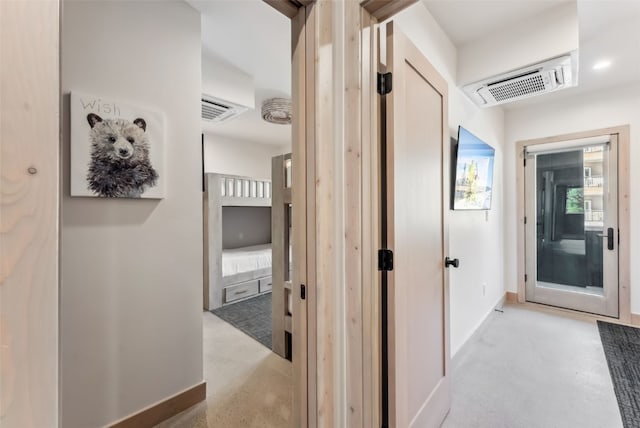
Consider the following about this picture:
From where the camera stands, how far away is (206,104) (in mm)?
2541

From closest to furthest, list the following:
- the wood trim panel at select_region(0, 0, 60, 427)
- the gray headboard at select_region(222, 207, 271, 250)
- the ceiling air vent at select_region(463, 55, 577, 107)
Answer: the wood trim panel at select_region(0, 0, 60, 427), the ceiling air vent at select_region(463, 55, 577, 107), the gray headboard at select_region(222, 207, 271, 250)

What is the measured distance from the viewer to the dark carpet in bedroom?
2.88 metres

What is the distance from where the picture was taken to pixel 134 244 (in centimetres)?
157

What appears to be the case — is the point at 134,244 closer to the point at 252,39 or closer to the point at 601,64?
the point at 252,39

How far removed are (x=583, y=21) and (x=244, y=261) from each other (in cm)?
407

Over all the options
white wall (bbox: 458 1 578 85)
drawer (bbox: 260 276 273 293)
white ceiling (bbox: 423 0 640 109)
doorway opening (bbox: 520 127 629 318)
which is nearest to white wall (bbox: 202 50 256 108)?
white ceiling (bbox: 423 0 640 109)

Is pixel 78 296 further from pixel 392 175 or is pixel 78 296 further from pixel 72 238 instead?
pixel 392 175

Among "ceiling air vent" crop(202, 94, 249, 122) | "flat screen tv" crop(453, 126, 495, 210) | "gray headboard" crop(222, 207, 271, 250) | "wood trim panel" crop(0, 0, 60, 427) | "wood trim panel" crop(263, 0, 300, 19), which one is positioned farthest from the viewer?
"gray headboard" crop(222, 207, 271, 250)

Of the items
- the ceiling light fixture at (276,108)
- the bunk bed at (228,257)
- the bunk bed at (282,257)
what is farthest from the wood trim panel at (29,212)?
the bunk bed at (228,257)

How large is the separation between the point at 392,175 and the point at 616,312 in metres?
3.66

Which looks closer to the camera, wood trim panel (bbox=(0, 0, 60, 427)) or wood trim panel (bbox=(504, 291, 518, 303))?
wood trim panel (bbox=(0, 0, 60, 427))

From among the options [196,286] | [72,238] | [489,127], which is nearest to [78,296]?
[72,238]

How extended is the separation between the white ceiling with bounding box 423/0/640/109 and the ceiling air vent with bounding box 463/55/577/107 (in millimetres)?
344

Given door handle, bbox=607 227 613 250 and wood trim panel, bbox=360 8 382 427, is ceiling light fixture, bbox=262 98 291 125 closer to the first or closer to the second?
wood trim panel, bbox=360 8 382 427
